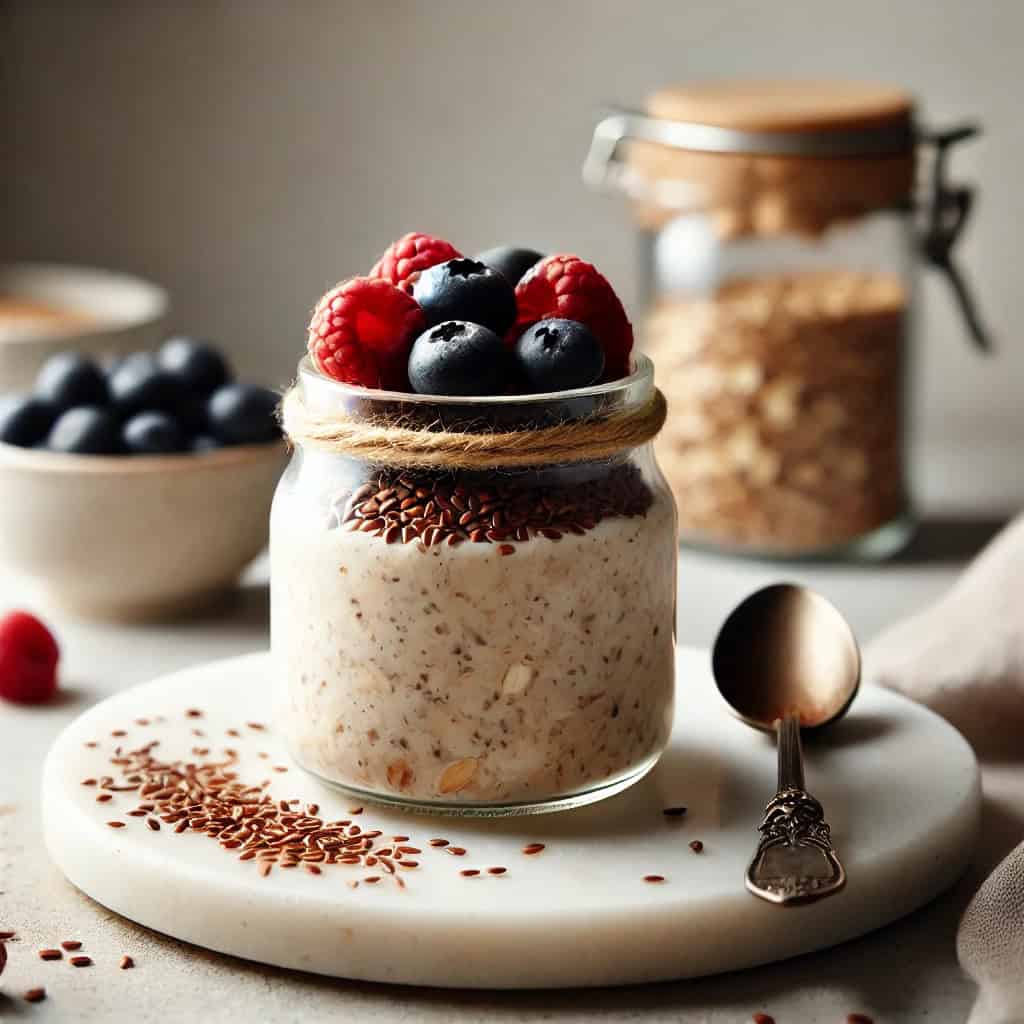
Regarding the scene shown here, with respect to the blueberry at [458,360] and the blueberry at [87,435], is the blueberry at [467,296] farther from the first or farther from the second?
the blueberry at [87,435]

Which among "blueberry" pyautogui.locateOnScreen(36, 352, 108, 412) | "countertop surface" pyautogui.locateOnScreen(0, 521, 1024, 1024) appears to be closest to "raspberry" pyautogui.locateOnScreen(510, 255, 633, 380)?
"countertop surface" pyautogui.locateOnScreen(0, 521, 1024, 1024)

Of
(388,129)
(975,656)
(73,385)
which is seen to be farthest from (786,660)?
(388,129)

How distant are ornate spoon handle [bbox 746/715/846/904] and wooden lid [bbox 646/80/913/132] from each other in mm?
824

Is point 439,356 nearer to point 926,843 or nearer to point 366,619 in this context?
point 366,619

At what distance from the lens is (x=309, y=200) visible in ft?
7.33

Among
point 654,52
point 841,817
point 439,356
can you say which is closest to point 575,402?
point 439,356

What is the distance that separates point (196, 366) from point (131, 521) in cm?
17

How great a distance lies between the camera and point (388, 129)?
220 cm

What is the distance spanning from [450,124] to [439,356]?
54.1 inches

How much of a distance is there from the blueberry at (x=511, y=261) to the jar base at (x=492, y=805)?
0.98 ft

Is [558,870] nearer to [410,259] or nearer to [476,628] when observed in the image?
[476,628]

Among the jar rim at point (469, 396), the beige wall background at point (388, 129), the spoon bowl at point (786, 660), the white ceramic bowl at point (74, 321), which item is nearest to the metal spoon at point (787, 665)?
the spoon bowl at point (786, 660)

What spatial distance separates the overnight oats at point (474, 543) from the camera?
887 mm

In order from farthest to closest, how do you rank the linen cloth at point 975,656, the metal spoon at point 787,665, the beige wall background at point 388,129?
the beige wall background at point 388,129 < the linen cloth at point 975,656 < the metal spoon at point 787,665
